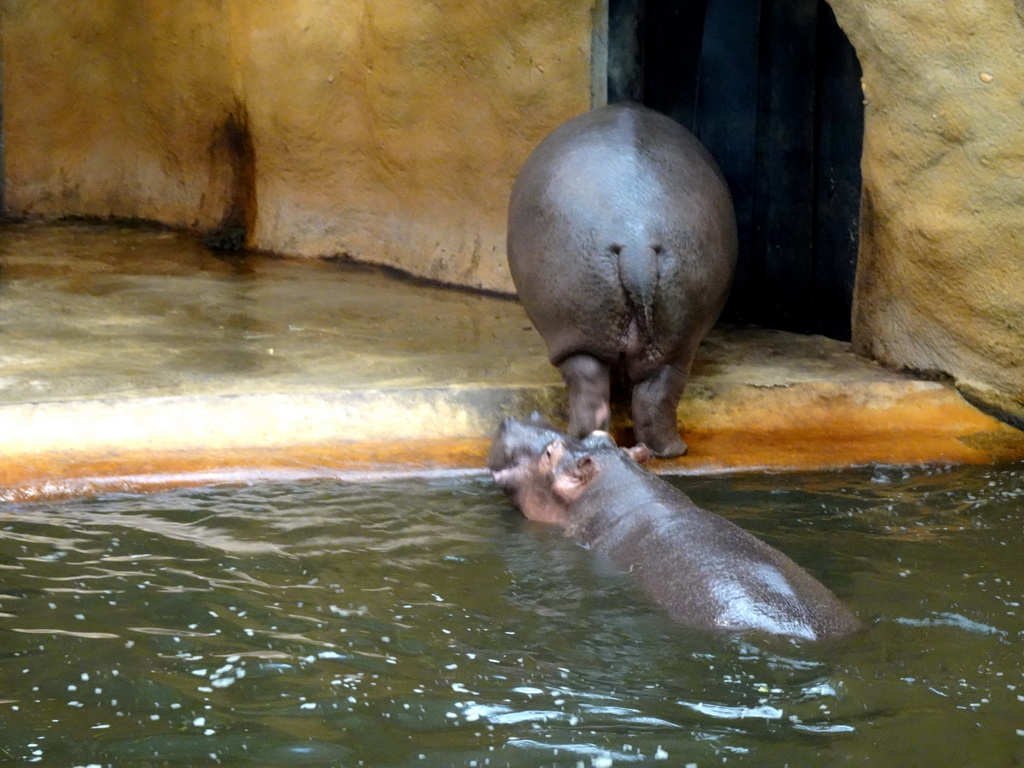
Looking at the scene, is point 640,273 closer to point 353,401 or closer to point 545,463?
point 545,463

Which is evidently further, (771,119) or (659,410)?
(771,119)

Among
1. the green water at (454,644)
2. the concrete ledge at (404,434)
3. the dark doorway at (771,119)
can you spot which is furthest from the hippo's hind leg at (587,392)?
the dark doorway at (771,119)

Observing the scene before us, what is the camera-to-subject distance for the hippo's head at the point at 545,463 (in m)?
4.39

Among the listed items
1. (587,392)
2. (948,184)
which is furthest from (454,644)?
(948,184)

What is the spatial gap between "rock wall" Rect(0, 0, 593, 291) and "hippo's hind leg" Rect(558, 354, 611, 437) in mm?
2042

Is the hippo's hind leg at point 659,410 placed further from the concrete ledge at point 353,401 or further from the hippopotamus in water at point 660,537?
the hippopotamus in water at point 660,537

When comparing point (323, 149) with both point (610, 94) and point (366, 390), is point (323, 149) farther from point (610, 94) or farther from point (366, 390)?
point (366, 390)

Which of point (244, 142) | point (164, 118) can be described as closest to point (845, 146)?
point (244, 142)

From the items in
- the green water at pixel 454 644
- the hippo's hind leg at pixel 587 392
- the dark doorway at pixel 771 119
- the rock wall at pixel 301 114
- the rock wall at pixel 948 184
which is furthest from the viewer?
the rock wall at pixel 301 114

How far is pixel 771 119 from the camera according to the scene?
6.24 metres

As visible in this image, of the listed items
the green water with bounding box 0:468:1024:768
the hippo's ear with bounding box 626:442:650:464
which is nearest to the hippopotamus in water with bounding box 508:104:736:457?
the hippo's ear with bounding box 626:442:650:464

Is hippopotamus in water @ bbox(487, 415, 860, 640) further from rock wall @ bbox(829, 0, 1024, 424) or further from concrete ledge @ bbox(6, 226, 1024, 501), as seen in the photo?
rock wall @ bbox(829, 0, 1024, 424)

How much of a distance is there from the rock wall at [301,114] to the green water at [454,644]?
9.46ft

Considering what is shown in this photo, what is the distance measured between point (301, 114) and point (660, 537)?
504 cm
